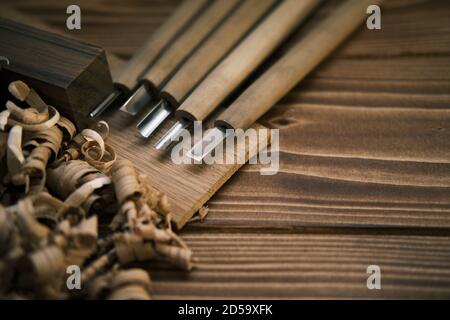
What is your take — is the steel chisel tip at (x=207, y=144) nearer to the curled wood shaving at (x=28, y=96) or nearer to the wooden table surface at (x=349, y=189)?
the wooden table surface at (x=349, y=189)

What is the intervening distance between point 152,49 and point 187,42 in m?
0.06

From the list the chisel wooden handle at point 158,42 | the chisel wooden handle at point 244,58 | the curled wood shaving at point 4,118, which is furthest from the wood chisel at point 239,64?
the curled wood shaving at point 4,118

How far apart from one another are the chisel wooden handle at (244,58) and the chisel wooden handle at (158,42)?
0.11 meters

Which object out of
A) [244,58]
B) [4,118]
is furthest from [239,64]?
[4,118]

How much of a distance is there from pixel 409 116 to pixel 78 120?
53 cm

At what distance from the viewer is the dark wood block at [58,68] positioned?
0.89m

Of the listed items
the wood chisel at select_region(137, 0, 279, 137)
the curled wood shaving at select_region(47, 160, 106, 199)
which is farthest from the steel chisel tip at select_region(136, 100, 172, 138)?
the curled wood shaving at select_region(47, 160, 106, 199)

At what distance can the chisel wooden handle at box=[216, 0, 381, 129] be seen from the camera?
0.95 m

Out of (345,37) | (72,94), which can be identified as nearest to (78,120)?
(72,94)

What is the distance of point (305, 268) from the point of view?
2.67ft

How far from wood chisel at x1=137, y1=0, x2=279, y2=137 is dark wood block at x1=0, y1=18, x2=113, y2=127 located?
0.09 metres

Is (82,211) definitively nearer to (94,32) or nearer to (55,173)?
(55,173)

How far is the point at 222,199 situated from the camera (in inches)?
35.7

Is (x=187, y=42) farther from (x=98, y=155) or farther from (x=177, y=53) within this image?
(x=98, y=155)
